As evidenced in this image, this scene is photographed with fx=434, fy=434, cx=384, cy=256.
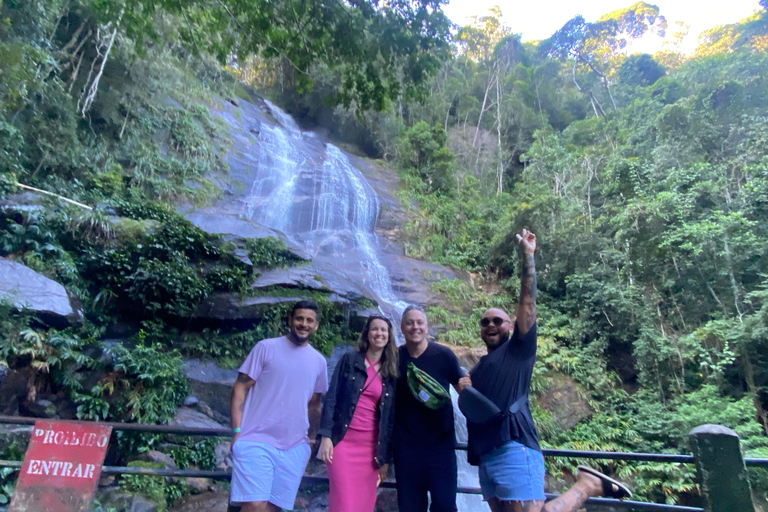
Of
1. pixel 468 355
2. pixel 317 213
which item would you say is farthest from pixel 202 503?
pixel 317 213

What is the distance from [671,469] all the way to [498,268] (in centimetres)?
903

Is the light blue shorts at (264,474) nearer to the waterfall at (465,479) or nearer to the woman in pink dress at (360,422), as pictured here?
the woman in pink dress at (360,422)

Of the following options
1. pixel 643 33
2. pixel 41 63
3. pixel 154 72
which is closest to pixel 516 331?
pixel 41 63

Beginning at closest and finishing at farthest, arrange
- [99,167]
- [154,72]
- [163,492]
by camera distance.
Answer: [163,492], [99,167], [154,72]

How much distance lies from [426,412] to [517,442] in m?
0.53

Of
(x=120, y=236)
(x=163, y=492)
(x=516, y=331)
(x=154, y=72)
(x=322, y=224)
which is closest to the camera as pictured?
(x=516, y=331)

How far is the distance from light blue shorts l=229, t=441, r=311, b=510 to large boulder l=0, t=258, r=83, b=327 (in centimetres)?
536

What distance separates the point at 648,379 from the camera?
9.85 m

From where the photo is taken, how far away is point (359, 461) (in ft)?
7.99

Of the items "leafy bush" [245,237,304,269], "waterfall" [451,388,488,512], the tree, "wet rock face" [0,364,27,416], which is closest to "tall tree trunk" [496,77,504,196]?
the tree

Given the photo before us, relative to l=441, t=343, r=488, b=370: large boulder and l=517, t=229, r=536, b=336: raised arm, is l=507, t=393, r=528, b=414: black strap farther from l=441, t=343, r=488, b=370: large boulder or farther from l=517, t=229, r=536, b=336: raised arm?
l=441, t=343, r=488, b=370: large boulder

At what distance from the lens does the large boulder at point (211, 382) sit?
22.6ft

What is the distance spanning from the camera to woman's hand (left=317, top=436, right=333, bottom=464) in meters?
2.38

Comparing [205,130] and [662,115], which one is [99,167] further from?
[662,115]
